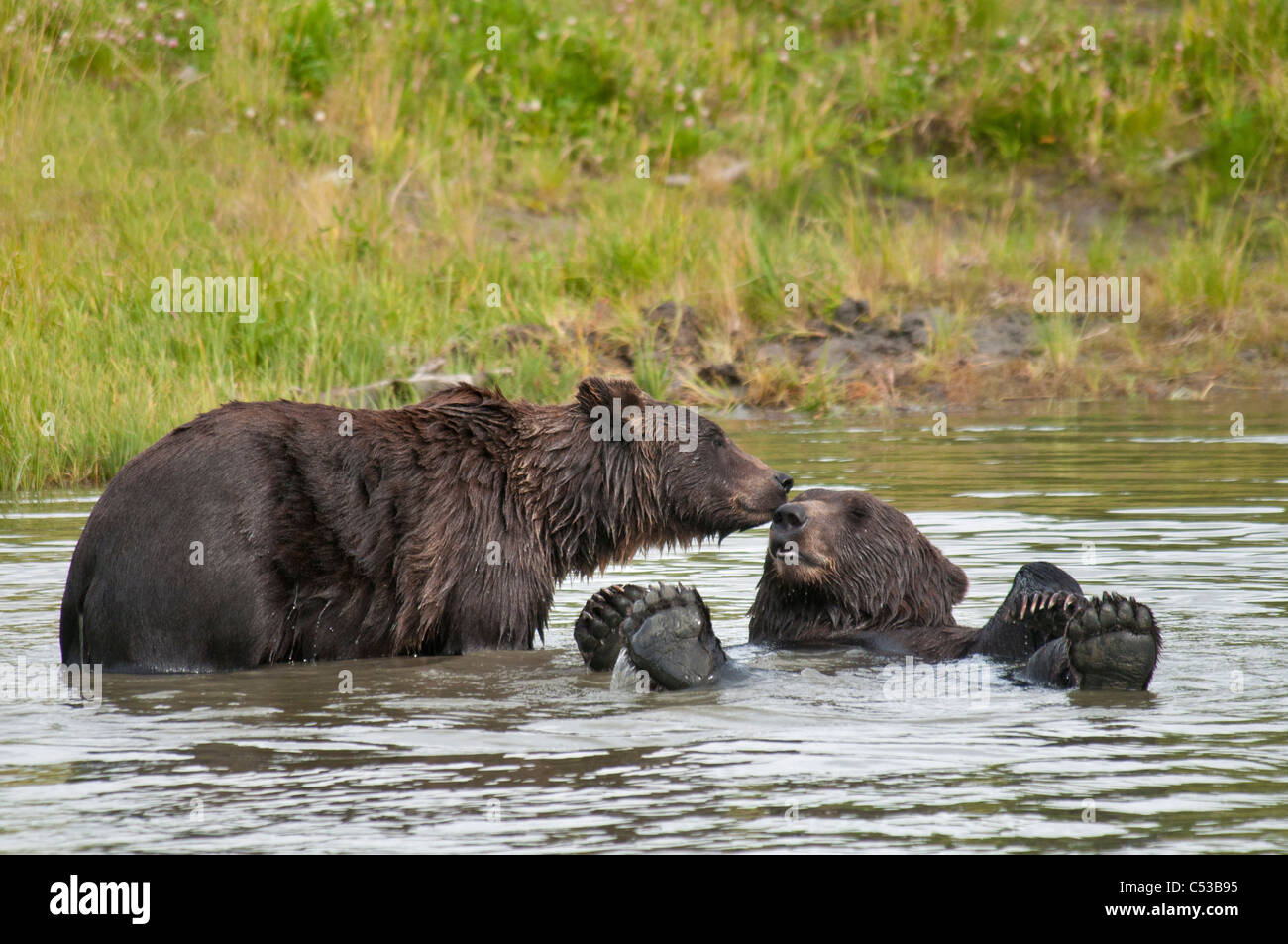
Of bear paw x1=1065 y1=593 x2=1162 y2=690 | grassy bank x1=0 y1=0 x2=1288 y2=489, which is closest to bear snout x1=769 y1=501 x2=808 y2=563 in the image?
bear paw x1=1065 y1=593 x2=1162 y2=690

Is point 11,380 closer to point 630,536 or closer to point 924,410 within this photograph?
point 630,536

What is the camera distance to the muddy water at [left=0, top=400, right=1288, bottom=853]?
409 cm

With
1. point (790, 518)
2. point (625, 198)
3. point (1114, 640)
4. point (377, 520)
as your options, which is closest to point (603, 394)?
point (790, 518)

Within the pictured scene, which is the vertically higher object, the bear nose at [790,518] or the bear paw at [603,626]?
the bear nose at [790,518]

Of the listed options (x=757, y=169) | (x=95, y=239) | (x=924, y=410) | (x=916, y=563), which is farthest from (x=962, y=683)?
(x=757, y=169)

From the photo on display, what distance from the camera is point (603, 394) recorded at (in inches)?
295

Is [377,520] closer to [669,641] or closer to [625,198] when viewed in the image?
[669,641]

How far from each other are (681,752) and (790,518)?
216 centimetres

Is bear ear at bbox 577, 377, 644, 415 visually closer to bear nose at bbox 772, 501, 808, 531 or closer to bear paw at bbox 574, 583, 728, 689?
bear nose at bbox 772, 501, 808, 531

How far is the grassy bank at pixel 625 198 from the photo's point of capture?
528 inches

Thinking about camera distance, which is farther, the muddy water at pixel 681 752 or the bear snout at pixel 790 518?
the bear snout at pixel 790 518

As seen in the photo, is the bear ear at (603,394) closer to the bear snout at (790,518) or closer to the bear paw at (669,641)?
the bear snout at (790,518)

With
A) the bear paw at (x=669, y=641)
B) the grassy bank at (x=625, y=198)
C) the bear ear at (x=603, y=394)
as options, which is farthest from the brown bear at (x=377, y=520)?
the grassy bank at (x=625, y=198)
